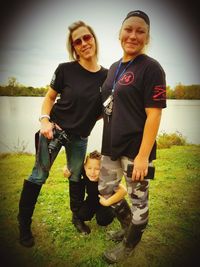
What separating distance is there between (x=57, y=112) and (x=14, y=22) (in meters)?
1.26

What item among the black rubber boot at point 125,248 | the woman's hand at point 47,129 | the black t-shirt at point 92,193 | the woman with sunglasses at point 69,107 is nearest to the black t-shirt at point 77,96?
the woman with sunglasses at point 69,107

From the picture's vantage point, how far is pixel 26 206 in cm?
268

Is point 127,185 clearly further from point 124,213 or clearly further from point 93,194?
point 93,194

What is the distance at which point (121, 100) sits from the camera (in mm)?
2100

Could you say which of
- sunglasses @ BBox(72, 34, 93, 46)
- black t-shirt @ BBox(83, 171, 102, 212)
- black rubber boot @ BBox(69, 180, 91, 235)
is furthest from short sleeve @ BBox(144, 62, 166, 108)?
black rubber boot @ BBox(69, 180, 91, 235)

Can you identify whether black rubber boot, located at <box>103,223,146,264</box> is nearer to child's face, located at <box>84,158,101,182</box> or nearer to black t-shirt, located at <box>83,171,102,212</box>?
black t-shirt, located at <box>83,171,102,212</box>

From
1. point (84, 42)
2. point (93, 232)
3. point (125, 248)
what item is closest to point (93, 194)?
point (93, 232)

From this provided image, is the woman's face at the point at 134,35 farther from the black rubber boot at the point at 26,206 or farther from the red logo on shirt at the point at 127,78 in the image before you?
the black rubber boot at the point at 26,206

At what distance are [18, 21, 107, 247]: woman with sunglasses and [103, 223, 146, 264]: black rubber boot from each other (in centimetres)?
84

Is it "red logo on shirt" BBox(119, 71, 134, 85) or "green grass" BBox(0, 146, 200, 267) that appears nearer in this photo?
"red logo on shirt" BBox(119, 71, 134, 85)

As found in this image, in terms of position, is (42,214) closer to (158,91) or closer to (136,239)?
(136,239)

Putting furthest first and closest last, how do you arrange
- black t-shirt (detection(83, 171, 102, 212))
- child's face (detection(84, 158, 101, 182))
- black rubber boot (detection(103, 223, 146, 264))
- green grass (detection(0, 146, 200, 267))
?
black t-shirt (detection(83, 171, 102, 212)) → child's face (detection(84, 158, 101, 182)) → green grass (detection(0, 146, 200, 267)) → black rubber boot (detection(103, 223, 146, 264))

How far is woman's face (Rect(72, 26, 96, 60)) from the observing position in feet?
8.16

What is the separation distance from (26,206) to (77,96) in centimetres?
123
